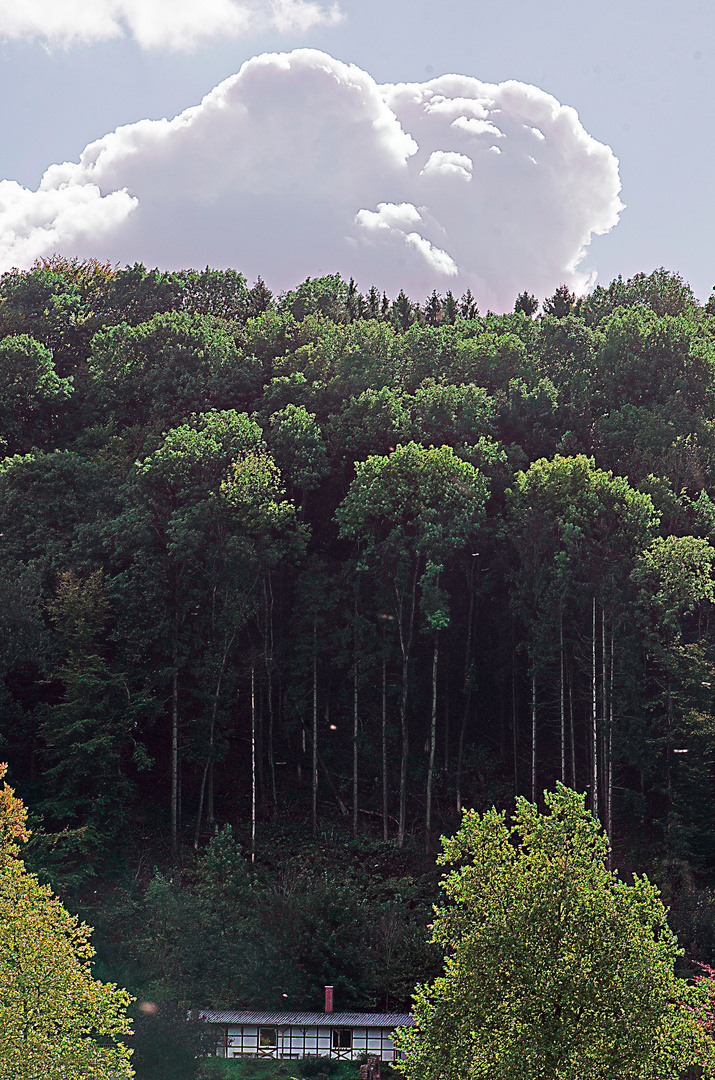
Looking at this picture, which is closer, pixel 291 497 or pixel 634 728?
pixel 634 728

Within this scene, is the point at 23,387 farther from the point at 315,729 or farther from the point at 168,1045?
the point at 168,1045

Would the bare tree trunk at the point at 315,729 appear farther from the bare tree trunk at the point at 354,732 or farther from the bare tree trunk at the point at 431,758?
the bare tree trunk at the point at 431,758

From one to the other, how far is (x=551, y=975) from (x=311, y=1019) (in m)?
17.6

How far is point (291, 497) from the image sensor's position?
52.8m

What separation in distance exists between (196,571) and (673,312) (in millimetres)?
34814

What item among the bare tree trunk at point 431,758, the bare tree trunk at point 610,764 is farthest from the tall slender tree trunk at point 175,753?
the bare tree trunk at point 610,764

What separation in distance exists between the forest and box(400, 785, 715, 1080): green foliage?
17.2 m

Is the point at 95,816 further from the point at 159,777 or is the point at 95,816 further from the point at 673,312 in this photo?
the point at 673,312

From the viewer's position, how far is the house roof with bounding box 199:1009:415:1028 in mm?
30609

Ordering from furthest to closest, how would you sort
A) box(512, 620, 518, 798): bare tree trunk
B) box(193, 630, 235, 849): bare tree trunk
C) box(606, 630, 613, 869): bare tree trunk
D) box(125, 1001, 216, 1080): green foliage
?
box(512, 620, 518, 798): bare tree trunk
box(193, 630, 235, 849): bare tree trunk
box(606, 630, 613, 869): bare tree trunk
box(125, 1001, 216, 1080): green foliage

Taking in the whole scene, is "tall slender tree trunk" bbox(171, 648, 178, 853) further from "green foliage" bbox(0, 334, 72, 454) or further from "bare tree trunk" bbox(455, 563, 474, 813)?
"green foliage" bbox(0, 334, 72, 454)

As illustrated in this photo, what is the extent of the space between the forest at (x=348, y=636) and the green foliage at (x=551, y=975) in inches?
678

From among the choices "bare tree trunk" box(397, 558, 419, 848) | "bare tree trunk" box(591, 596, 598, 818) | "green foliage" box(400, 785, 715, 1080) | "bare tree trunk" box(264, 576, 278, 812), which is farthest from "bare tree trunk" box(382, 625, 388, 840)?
"green foliage" box(400, 785, 715, 1080)

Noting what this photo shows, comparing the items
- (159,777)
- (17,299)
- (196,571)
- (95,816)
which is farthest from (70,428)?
(95,816)
